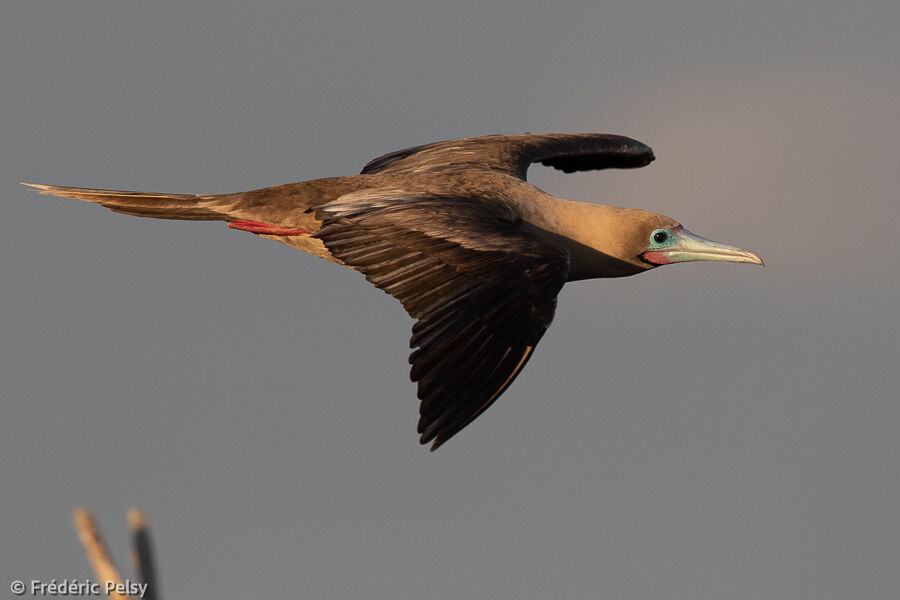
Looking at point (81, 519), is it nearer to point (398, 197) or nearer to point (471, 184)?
point (398, 197)

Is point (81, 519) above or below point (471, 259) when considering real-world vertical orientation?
below

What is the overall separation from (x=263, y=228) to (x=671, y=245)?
3407 mm

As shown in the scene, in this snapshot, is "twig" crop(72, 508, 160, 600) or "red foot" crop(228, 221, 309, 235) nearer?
"twig" crop(72, 508, 160, 600)

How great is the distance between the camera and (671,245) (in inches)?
422

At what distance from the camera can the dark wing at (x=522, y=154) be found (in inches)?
470

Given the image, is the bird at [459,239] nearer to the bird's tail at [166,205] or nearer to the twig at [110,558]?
the bird's tail at [166,205]

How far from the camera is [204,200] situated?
1105cm

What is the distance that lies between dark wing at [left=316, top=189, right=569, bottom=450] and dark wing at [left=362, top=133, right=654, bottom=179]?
8.46 ft

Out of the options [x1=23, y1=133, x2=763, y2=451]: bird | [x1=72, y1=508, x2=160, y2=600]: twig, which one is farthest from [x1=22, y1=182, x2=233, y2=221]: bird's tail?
[x1=72, y1=508, x2=160, y2=600]: twig

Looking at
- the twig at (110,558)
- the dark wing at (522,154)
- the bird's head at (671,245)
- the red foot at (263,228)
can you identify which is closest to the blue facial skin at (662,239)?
the bird's head at (671,245)

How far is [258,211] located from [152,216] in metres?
1.10

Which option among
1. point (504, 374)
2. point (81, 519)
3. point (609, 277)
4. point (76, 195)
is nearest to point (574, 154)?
point (609, 277)

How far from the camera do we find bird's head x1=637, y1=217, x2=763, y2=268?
10656mm

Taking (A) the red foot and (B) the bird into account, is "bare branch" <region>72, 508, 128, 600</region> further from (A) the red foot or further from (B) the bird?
(A) the red foot
